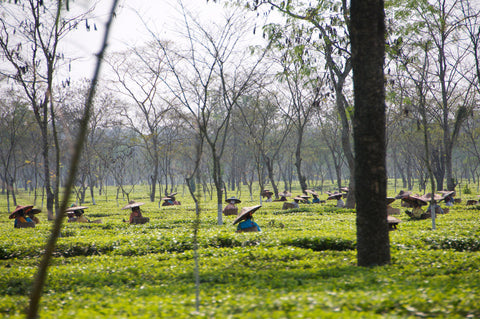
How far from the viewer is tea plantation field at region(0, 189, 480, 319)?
4.84 metres

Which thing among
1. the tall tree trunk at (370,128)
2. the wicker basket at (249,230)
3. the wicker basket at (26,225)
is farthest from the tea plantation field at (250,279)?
the wicker basket at (26,225)

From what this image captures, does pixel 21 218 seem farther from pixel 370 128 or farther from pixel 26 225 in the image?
pixel 370 128

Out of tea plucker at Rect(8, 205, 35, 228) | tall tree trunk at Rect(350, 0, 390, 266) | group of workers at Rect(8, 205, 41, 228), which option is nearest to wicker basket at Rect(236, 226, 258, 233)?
tall tree trunk at Rect(350, 0, 390, 266)

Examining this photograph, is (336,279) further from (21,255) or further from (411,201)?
(411,201)

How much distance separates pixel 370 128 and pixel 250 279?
3820 millimetres

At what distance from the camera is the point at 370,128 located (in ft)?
23.2

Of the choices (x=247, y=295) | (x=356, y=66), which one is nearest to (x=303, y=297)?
(x=247, y=295)

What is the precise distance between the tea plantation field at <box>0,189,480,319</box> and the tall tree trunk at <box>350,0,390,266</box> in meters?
0.76

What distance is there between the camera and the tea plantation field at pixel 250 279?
15.9 feet

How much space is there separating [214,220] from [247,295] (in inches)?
488

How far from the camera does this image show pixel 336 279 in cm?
641

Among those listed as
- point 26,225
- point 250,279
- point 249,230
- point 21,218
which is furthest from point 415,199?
point 21,218

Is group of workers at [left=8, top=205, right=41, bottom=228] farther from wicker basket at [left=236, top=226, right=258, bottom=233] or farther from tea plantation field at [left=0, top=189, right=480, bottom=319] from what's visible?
wicker basket at [left=236, top=226, right=258, bottom=233]

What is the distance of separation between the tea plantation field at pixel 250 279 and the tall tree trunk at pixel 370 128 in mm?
761
